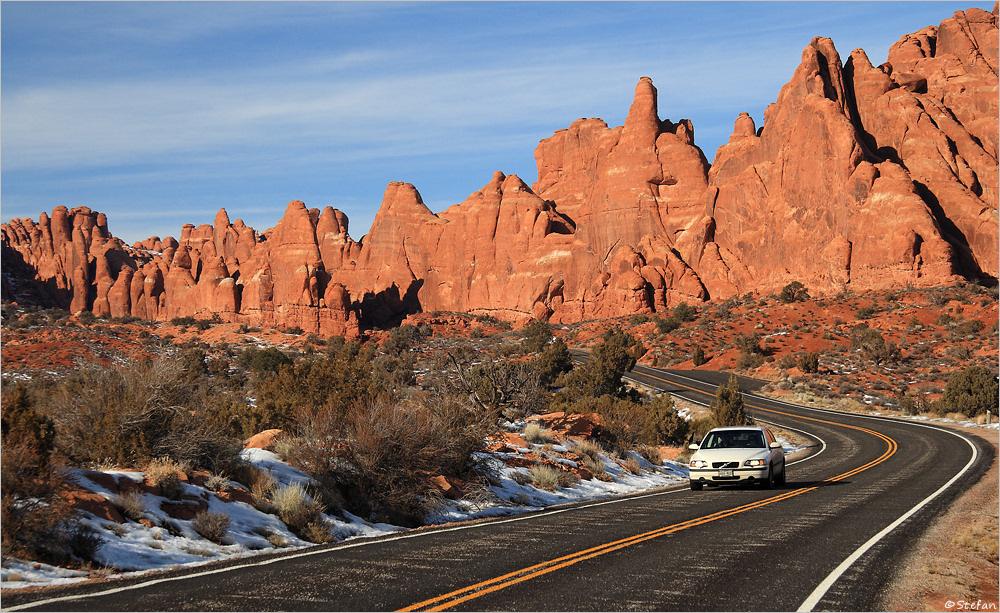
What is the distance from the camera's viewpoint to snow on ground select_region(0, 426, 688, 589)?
338 inches

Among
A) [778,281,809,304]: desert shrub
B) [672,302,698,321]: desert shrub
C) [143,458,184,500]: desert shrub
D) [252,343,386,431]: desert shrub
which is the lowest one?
[143,458,184,500]: desert shrub

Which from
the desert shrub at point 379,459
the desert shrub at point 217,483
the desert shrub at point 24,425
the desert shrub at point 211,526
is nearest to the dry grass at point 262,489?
the desert shrub at point 217,483

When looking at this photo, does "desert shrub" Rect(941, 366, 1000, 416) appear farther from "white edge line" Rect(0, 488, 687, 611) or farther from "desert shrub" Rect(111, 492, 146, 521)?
"desert shrub" Rect(111, 492, 146, 521)

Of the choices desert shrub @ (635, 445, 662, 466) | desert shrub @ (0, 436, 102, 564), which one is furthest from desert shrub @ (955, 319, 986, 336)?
desert shrub @ (0, 436, 102, 564)

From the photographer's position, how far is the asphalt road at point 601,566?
757 cm

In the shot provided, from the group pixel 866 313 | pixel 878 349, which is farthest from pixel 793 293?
pixel 878 349

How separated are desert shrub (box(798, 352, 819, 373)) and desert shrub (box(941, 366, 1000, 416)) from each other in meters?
14.1

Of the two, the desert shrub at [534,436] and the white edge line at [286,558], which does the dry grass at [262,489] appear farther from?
the desert shrub at [534,436]

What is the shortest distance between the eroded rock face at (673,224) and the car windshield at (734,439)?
75.7m

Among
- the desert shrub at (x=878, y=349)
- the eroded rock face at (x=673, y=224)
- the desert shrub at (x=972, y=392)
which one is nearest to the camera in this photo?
the desert shrub at (x=972, y=392)

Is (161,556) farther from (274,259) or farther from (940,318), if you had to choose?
(274,259)

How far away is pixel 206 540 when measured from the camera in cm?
1066

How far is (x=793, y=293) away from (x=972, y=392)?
41.7 metres

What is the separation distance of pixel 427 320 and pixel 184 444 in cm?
10163
